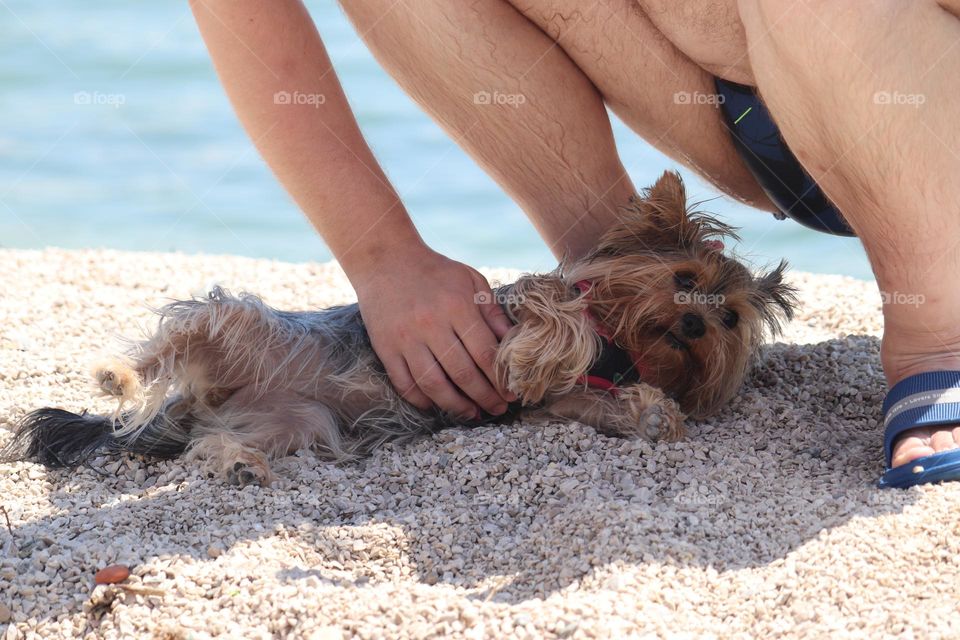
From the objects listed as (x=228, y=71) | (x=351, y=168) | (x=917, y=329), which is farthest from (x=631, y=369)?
(x=228, y=71)

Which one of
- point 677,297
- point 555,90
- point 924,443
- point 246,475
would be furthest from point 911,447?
point 246,475

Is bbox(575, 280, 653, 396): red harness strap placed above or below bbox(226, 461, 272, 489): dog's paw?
above

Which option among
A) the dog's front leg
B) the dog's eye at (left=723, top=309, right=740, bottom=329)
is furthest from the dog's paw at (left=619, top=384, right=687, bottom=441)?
the dog's eye at (left=723, top=309, right=740, bottom=329)

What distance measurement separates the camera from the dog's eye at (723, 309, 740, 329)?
322cm

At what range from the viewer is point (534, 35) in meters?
3.48

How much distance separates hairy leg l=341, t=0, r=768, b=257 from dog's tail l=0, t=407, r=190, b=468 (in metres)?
1.38

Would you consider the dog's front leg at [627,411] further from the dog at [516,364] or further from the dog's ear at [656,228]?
the dog's ear at [656,228]

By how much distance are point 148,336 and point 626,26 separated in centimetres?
176

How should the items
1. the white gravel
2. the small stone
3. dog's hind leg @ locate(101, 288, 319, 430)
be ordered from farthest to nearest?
dog's hind leg @ locate(101, 288, 319, 430) < the small stone < the white gravel

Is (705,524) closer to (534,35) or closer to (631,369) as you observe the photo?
(631,369)

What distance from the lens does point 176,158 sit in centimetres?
912

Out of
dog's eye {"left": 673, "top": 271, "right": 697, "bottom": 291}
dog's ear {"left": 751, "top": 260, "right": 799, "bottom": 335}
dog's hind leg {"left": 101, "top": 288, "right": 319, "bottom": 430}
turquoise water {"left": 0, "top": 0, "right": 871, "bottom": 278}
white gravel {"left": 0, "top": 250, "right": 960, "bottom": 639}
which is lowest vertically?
white gravel {"left": 0, "top": 250, "right": 960, "bottom": 639}

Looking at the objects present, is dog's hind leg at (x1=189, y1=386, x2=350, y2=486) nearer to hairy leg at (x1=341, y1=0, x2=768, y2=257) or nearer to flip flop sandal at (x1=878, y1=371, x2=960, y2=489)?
hairy leg at (x1=341, y1=0, x2=768, y2=257)

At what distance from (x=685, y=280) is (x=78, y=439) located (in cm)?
185
